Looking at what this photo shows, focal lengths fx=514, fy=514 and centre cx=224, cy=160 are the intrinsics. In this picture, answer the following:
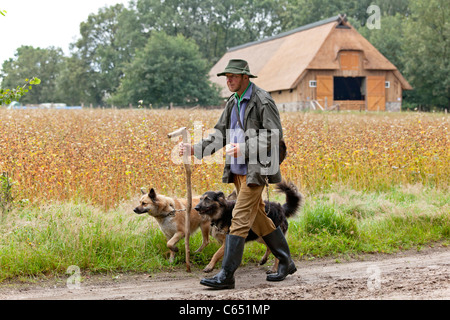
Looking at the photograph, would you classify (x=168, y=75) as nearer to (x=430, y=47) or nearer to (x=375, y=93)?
(x=375, y=93)

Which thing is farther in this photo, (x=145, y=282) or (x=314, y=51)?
(x=314, y=51)

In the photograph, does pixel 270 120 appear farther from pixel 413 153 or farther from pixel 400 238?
pixel 413 153

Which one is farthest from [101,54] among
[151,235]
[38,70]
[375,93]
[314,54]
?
[151,235]

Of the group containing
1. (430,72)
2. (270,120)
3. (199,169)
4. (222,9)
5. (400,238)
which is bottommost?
(400,238)

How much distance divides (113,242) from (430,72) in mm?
51877

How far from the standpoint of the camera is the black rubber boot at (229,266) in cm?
562

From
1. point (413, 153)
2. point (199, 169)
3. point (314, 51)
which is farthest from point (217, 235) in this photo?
point (314, 51)

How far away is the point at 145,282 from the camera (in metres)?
6.10

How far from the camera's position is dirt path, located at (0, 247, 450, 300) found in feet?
17.5

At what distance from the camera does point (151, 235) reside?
23.5ft

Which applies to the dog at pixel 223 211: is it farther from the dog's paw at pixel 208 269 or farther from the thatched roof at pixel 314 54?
the thatched roof at pixel 314 54

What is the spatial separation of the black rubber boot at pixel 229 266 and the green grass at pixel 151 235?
118 cm
